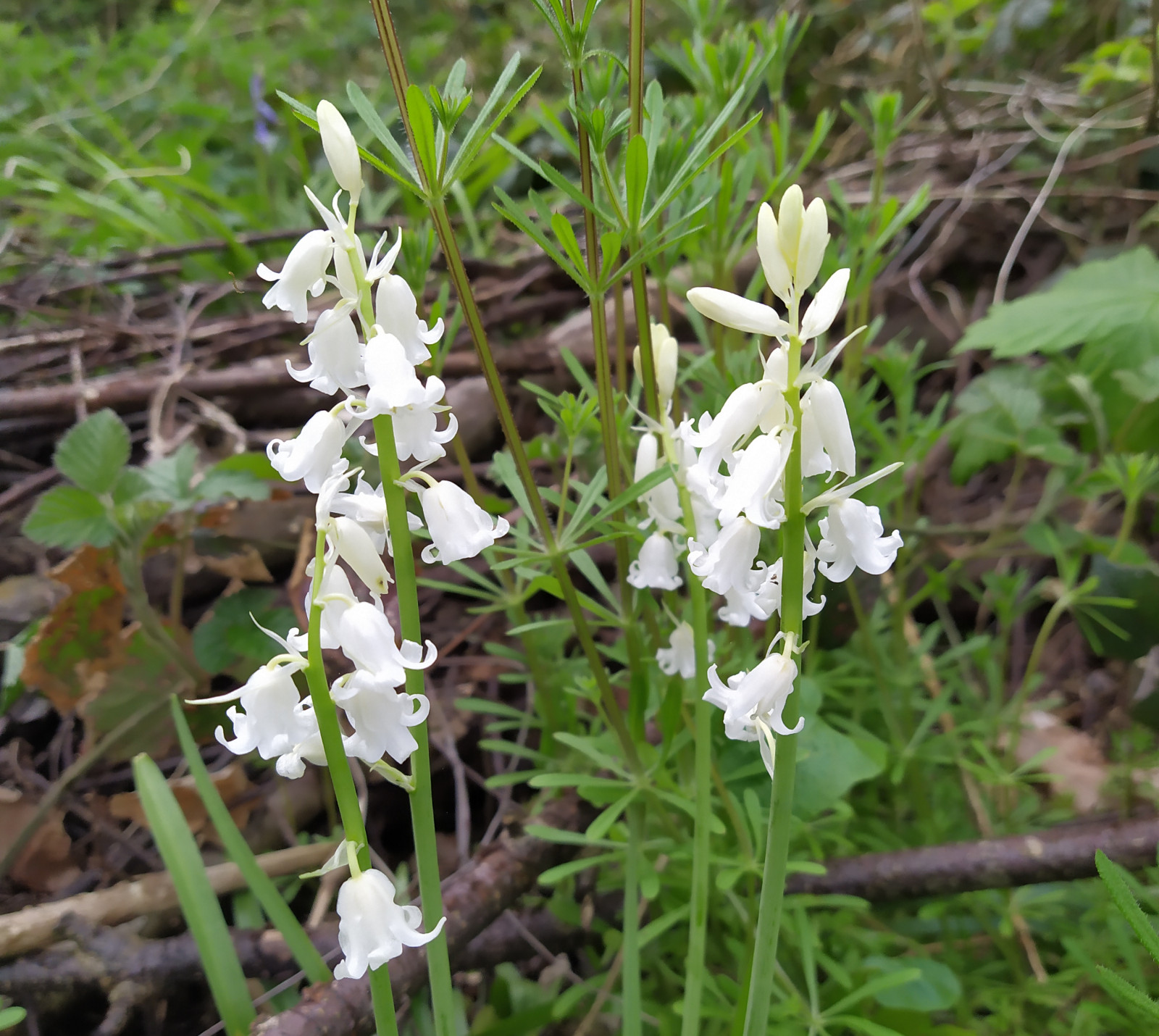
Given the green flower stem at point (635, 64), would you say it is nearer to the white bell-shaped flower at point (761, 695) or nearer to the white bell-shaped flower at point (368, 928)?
the white bell-shaped flower at point (761, 695)

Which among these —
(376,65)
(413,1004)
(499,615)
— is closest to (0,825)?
(413,1004)

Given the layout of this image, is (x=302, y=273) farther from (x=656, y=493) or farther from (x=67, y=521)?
(x=67, y=521)

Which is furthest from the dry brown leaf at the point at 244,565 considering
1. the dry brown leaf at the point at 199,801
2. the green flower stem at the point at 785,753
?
the green flower stem at the point at 785,753

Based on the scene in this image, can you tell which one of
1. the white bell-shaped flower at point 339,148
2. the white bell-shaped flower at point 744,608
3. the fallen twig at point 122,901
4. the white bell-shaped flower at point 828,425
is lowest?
the fallen twig at point 122,901

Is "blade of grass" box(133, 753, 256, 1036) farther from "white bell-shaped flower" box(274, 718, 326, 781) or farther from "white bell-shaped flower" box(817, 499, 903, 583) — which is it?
"white bell-shaped flower" box(817, 499, 903, 583)

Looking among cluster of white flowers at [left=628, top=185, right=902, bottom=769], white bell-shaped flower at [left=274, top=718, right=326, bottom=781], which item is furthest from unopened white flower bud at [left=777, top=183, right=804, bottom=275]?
A: white bell-shaped flower at [left=274, top=718, right=326, bottom=781]

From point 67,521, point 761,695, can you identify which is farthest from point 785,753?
point 67,521
